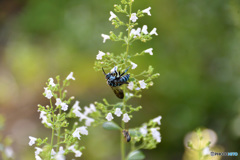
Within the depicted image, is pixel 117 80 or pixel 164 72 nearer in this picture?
pixel 117 80

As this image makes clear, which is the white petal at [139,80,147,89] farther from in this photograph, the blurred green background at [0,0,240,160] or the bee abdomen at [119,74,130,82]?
the blurred green background at [0,0,240,160]

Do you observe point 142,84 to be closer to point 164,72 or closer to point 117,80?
point 117,80

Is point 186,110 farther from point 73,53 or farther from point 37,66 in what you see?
point 37,66

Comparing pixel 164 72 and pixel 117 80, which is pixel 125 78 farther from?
pixel 164 72

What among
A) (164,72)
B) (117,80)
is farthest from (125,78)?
(164,72)

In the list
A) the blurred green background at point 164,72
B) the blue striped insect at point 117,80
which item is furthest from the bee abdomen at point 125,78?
the blurred green background at point 164,72

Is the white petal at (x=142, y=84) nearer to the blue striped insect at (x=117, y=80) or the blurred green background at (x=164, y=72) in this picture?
the blue striped insect at (x=117, y=80)

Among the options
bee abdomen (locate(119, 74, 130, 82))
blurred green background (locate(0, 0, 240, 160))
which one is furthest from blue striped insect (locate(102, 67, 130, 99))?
blurred green background (locate(0, 0, 240, 160))

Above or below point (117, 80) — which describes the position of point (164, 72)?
above
